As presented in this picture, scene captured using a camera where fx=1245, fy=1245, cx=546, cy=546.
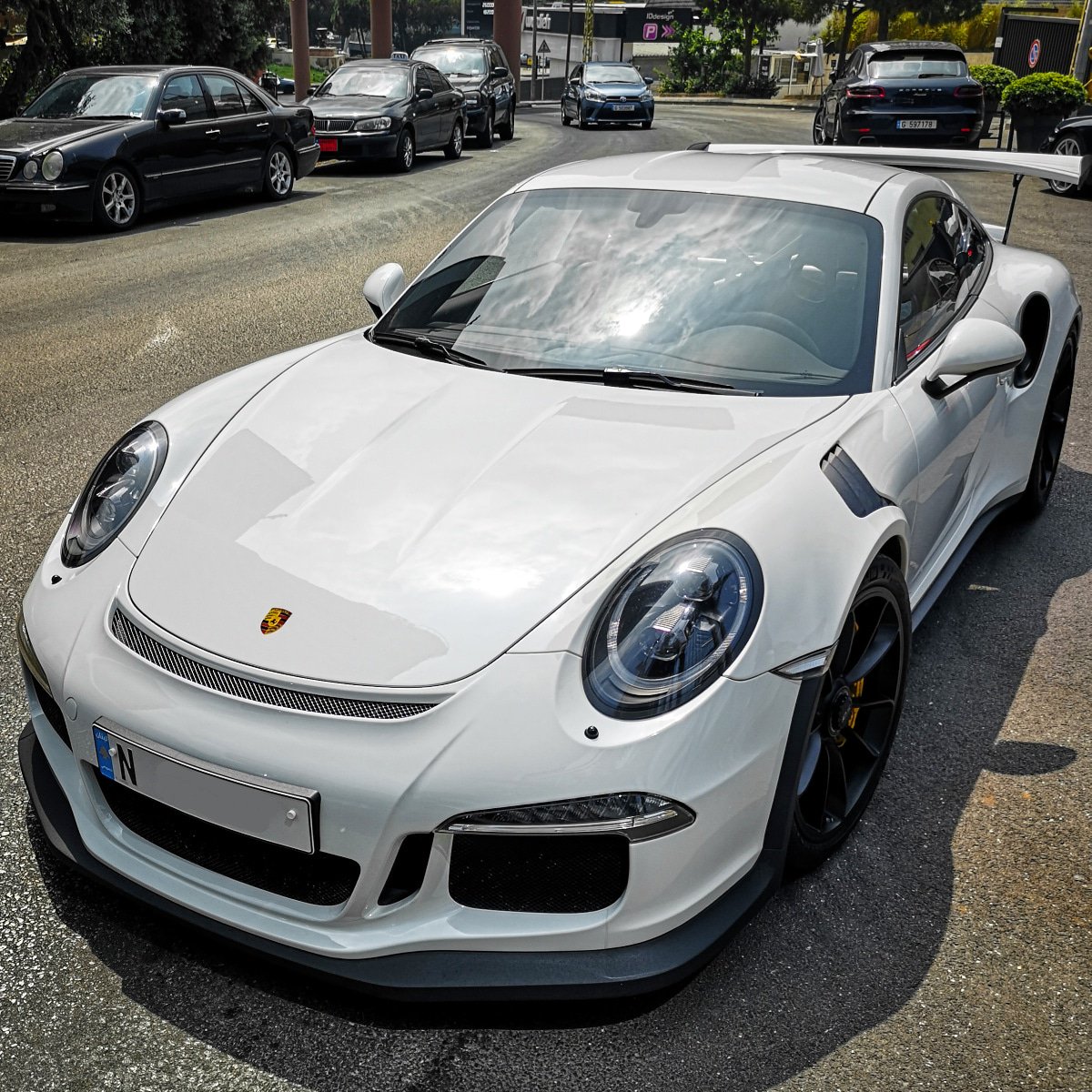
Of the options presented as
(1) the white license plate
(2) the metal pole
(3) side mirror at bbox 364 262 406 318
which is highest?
(3) side mirror at bbox 364 262 406 318

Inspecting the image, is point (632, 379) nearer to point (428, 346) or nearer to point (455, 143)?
point (428, 346)

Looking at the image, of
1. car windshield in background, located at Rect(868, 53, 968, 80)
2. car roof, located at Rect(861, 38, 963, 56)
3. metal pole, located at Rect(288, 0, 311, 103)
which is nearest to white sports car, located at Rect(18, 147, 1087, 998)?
car windshield in background, located at Rect(868, 53, 968, 80)

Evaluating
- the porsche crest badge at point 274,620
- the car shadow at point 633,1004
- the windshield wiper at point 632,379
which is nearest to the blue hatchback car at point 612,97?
the windshield wiper at point 632,379

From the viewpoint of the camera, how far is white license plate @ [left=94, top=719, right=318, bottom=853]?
2092 mm

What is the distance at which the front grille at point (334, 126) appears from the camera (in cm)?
1609

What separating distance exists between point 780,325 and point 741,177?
708 mm

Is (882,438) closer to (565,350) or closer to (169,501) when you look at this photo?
(565,350)

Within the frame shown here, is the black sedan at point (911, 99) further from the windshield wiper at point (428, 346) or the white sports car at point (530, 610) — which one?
the windshield wiper at point (428, 346)

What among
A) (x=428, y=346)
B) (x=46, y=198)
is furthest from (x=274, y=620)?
(x=46, y=198)

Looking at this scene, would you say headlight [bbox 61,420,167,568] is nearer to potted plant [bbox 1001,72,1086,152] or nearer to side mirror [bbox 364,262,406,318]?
side mirror [bbox 364,262,406,318]

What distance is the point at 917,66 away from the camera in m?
17.5

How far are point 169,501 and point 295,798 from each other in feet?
3.00

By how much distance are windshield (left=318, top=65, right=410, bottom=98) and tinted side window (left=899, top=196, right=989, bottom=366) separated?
13.9m

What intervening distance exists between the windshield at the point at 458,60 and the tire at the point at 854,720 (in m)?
20.2
